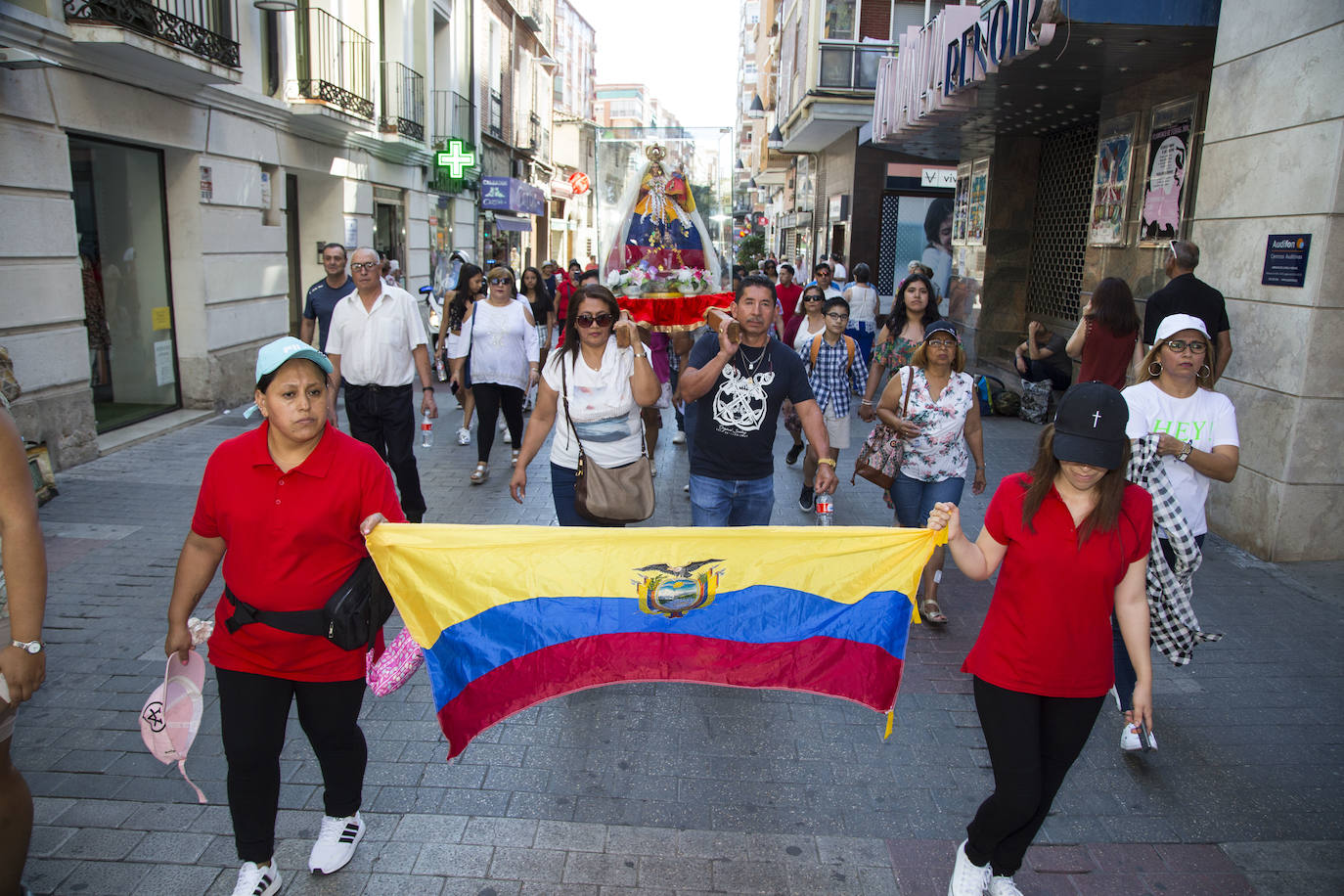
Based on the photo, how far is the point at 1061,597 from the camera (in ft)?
Result: 9.55

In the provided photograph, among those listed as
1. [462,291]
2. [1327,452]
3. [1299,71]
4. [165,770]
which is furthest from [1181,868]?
[462,291]

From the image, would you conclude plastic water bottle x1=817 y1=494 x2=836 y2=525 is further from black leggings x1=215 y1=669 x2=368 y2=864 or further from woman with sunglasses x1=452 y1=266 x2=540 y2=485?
woman with sunglasses x1=452 y1=266 x2=540 y2=485

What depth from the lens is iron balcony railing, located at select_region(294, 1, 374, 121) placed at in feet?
47.4

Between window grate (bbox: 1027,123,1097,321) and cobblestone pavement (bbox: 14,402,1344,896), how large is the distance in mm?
9152

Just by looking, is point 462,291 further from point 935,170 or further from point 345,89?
point 935,170

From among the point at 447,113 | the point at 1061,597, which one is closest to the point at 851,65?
the point at 447,113

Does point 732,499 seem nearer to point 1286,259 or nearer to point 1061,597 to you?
point 1061,597

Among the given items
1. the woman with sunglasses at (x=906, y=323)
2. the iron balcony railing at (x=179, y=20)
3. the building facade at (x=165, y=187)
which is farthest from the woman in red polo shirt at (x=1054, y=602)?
the iron balcony railing at (x=179, y=20)

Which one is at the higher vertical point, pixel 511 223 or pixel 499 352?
pixel 511 223

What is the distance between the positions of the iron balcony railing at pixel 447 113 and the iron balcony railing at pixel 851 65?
29.3ft

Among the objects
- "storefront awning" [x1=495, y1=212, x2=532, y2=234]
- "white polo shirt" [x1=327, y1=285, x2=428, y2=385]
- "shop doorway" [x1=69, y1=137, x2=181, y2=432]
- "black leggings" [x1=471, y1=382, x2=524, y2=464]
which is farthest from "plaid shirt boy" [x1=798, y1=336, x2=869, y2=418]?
"storefront awning" [x1=495, y1=212, x2=532, y2=234]

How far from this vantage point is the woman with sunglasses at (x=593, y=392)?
481 cm

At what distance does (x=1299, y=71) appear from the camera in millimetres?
6574

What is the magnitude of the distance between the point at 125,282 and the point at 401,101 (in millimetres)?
9872
